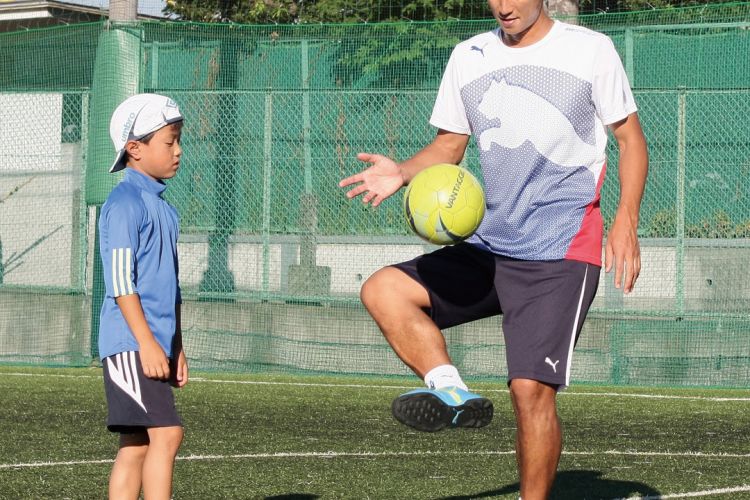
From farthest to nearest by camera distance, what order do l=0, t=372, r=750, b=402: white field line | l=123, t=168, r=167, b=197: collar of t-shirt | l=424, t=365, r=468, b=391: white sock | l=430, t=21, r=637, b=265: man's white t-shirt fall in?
l=0, t=372, r=750, b=402: white field line, l=430, t=21, r=637, b=265: man's white t-shirt, l=123, t=168, r=167, b=197: collar of t-shirt, l=424, t=365, r=468, b=391: white sock

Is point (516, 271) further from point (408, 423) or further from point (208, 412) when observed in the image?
point (208, 412)

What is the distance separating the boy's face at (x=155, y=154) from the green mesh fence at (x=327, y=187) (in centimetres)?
756

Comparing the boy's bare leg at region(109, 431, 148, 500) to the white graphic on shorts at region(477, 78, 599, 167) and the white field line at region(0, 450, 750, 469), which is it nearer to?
the white graphic on shorts at region(477, 78, 599, 167)

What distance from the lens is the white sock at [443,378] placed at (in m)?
4.75

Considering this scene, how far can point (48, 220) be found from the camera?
14.1m

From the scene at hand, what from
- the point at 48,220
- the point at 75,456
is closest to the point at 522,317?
the point at 75,456

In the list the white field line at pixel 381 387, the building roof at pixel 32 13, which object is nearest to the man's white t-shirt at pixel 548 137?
the white field line at pixel 381 387

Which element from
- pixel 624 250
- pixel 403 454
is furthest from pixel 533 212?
pixel 403 454

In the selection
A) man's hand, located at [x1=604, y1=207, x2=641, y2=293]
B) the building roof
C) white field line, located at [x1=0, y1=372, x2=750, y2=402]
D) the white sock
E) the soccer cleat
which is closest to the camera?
the soccer cleat

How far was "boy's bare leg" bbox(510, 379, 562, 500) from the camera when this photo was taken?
16.7 feet

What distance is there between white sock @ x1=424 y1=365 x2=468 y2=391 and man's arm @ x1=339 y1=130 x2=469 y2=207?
661 millimetres

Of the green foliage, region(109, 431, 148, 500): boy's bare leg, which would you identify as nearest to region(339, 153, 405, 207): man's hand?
region(109, 431, 148, 500): boy's bare leg

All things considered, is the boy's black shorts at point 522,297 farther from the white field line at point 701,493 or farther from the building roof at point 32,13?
the building roof at point 32,13

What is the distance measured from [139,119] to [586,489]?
2867 millimetres
